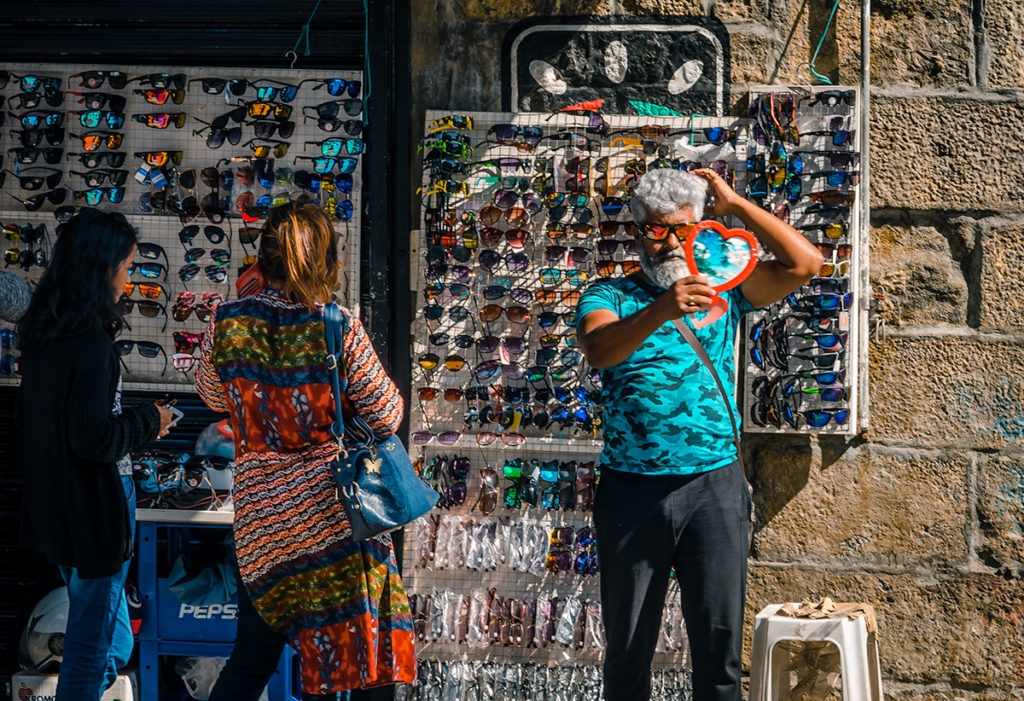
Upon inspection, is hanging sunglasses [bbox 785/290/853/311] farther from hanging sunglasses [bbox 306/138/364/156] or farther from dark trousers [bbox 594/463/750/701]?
hanging sunglasses [bbox 306/138/364/156]

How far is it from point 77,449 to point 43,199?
1532mm

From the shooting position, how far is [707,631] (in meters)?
3.22

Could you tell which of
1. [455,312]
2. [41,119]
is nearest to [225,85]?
[41,119]

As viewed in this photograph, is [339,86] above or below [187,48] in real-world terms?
below

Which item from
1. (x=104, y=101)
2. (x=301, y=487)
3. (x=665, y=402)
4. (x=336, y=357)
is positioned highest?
(x=104, y=101)

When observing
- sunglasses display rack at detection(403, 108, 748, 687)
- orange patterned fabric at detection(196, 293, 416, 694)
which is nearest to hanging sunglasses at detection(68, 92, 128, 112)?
sunglasses display rack at detection(403, 108, 748, 687)

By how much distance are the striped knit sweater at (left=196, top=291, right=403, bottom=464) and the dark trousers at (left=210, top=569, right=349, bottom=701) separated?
1.60 feet

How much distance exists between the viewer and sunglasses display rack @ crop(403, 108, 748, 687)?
4.10 m

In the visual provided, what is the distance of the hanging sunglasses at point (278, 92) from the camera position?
14.0 ft

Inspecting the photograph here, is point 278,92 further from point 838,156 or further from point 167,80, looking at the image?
point 838,156

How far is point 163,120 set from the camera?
430cm

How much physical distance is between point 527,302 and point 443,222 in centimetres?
47

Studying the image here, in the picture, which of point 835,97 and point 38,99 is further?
point 38,99

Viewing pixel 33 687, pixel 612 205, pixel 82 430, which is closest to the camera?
pixel 82 430
